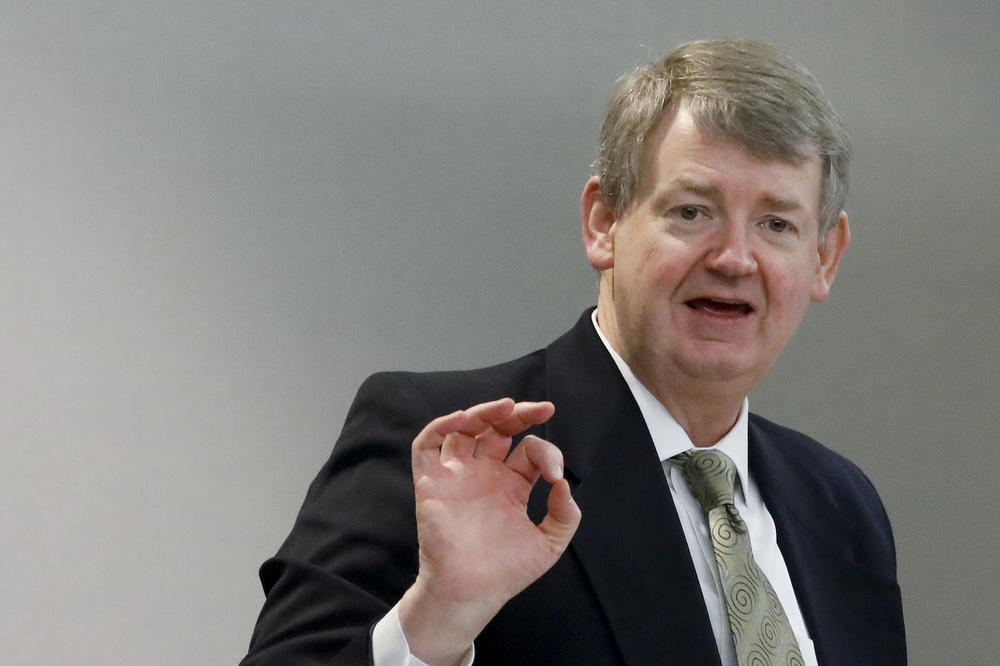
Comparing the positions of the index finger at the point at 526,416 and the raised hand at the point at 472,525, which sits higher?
the index finger at the point at 526,416

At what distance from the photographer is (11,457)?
205 centimetres

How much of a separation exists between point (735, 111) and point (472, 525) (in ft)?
2.07

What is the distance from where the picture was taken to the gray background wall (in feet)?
6.82

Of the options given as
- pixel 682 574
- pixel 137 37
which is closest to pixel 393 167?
pixel 137 37

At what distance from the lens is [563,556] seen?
1.33 meters

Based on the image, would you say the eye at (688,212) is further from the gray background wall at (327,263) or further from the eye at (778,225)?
the gray background wall at (327,263)

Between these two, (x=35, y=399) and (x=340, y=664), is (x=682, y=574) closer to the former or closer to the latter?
(x=340, y=664)

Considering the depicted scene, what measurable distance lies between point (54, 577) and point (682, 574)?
47.0 inches

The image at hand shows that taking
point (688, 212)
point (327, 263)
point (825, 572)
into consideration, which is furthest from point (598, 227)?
point (327, 263)

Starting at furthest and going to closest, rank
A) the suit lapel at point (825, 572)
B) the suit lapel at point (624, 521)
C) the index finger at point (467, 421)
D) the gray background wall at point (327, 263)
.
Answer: the gray background wall at point (327, 263)
the suit lapel at point (825, 572)
the suit lapel at point (624, 521)
the index finger at point (467, 421)

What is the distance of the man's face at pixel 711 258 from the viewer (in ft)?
4.72

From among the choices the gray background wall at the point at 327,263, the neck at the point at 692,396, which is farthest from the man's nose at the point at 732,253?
the gray background wall at the point at 327,263

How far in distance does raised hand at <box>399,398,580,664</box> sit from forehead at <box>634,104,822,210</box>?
47cm

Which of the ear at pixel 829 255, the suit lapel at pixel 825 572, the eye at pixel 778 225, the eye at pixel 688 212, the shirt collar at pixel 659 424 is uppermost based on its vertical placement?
the eye at pixel 688 212
